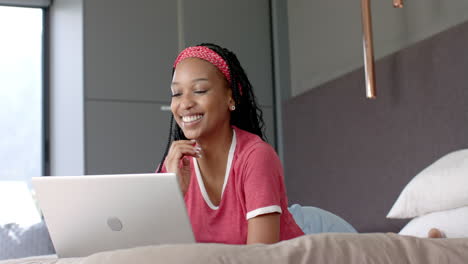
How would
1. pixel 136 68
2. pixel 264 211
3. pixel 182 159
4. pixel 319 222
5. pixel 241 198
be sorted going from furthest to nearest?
pixel 136 68 < pixel 319 222 < pixel 182 159 < pixel 241 198 < pixel 264 211

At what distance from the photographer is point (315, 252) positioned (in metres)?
0.83

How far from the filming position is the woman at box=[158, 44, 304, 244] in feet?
4.80

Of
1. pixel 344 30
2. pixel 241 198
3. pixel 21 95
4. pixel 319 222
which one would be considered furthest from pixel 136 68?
pixel 241 198

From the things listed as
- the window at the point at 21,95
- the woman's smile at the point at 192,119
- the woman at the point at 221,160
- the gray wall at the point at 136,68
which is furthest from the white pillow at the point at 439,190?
the window at the point at 21,95

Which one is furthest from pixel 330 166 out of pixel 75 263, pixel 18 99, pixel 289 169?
pixel 75 263

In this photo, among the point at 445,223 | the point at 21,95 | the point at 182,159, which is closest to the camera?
the point at 182,159

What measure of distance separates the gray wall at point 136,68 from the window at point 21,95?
26 cm

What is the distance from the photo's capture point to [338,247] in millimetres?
849

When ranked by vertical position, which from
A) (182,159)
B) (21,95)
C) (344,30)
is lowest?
(182,159)

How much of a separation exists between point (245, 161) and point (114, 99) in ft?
6.92

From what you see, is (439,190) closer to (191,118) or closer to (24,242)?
(191,118)

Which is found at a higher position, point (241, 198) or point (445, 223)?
point (241, 198)

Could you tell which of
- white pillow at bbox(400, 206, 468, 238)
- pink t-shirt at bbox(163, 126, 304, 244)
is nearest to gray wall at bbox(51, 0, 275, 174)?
white pillow at bbox(400, 206, 468, 238)

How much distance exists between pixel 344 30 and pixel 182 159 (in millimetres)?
1699
